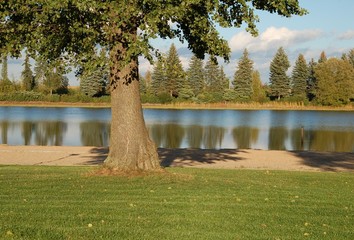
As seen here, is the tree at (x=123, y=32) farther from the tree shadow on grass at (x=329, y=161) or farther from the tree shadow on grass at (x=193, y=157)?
the tree shadow on grass at (x=329, y=161)

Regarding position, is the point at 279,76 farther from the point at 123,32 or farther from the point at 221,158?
the point at 123,32

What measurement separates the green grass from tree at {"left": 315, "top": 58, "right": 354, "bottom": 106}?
259ft

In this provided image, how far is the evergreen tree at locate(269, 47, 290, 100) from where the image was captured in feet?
310

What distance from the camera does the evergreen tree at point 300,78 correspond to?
95250 mm

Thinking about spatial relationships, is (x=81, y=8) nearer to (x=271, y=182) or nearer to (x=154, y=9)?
(x=154, y=9)

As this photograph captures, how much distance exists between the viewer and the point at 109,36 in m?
11.7

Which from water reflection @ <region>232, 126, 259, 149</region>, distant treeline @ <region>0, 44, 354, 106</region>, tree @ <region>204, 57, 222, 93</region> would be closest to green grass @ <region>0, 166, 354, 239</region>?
water reflection @ <region>232, 126, 259, 149</region>

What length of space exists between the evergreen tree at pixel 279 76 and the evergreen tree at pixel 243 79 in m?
4.32

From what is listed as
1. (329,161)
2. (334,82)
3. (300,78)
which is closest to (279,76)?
(300,78)

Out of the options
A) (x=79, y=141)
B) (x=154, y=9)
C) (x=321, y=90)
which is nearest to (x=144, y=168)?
(x=154, y=9)

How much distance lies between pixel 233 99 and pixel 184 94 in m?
9.06

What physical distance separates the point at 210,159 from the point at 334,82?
231 ft

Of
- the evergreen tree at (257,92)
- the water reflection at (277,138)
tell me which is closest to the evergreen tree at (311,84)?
the evergreen tree at (257,92)

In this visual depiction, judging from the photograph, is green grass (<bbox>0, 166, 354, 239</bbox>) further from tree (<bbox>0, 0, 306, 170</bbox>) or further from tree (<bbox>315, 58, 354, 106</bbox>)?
tree (<bbox>315, 58, 354, 106</bbox>)
